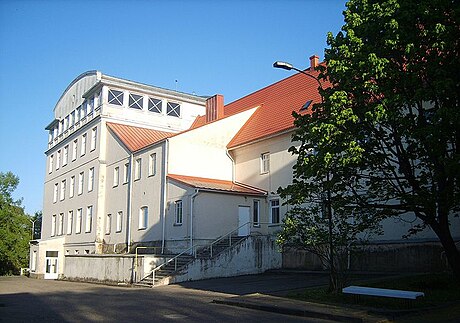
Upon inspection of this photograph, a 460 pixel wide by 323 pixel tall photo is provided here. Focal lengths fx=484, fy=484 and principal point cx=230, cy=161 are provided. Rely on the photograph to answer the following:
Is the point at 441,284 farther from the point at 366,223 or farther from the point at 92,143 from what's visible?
the point at 92,143

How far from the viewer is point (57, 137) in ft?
174

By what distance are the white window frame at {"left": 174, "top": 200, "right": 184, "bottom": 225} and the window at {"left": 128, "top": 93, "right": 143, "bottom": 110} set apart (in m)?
15.1

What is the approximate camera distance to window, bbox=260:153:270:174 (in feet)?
104

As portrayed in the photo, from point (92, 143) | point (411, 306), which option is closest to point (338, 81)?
point (411, 306)

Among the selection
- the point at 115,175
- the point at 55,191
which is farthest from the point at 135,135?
A: the point at 55,191

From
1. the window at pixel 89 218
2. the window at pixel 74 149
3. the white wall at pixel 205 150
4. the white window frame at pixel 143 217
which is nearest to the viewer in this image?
the white wall at pixel 205 150

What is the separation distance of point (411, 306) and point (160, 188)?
21.3 metres

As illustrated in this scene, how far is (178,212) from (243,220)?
420 centimetres

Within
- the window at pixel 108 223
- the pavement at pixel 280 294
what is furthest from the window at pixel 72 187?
the pavement at pixel 280 294

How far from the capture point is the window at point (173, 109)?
4455 centimetres

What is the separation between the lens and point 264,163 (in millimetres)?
32281

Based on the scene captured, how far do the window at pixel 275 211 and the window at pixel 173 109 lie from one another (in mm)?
17056

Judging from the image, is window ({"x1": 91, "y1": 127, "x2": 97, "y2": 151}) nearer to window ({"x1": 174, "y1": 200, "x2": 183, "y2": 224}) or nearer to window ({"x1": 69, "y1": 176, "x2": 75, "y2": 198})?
window ({"x1": 69, "y1": 176, "x2": 75, "y2": 198})

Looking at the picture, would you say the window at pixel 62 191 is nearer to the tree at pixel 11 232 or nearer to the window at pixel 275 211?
the tree at pixel 11 232
